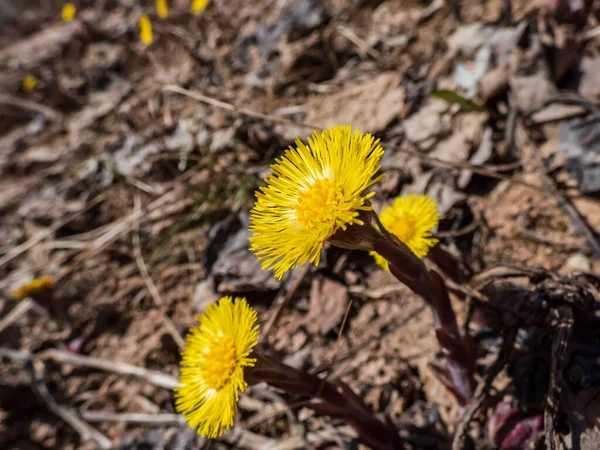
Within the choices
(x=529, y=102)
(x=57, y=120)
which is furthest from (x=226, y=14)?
(x=529, y=102)

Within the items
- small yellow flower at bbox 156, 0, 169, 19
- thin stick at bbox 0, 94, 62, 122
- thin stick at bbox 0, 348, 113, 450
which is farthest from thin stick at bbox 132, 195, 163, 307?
small yellow flower at bbox 156, 0, 169, 19

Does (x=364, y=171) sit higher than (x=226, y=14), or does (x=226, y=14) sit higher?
(x=226, y=14)

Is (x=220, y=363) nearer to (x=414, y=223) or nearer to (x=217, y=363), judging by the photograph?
(x=217, y=363)

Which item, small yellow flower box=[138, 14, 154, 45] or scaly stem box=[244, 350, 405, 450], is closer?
scaly stem box=[244, 350, 405, 450]

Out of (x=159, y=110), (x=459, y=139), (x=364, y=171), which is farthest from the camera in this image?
(x=159, y=110)

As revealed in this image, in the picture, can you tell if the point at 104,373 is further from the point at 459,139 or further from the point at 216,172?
the point at 459,139

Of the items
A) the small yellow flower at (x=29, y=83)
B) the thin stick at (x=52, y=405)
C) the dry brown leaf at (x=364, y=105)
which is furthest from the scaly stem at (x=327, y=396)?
the small yellow flower at (x=29, y=83)

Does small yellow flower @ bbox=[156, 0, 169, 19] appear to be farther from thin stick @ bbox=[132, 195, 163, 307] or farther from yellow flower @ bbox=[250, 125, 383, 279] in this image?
yellow flower @ bbox=[250, 125, 383, 279]
